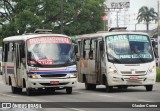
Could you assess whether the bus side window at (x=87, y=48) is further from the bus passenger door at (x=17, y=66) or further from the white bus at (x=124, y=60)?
the bus passenger door at (x=17, y=66)

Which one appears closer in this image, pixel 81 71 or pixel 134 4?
pixel 81 71

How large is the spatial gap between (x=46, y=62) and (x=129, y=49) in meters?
3.83

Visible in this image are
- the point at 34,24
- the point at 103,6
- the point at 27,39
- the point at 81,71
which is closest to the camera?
the point at 27,39

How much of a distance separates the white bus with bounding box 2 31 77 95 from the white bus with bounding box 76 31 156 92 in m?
1.80

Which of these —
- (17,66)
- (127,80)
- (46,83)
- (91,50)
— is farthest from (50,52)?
(91,50)

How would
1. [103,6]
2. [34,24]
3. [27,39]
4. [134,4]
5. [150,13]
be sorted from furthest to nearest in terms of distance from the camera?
[134,4] < [150,13] < [103,6] < [34,24] < [27,39]

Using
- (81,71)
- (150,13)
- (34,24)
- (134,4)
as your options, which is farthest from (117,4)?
(81,71)

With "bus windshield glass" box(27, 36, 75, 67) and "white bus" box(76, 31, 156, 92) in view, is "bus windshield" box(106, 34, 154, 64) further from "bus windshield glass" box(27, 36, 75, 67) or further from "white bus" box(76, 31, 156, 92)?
"bus windshield glass" box(27, 36, 75, 67)

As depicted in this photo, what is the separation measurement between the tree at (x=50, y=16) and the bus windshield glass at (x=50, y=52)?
45.3 m

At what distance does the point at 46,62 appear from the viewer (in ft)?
78.7

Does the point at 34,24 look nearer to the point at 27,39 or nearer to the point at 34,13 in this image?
the point at 34,13

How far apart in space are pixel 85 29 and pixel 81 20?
4.59 feet

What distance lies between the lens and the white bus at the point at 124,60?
83.4 feet

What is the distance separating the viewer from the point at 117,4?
12912 centimetres
